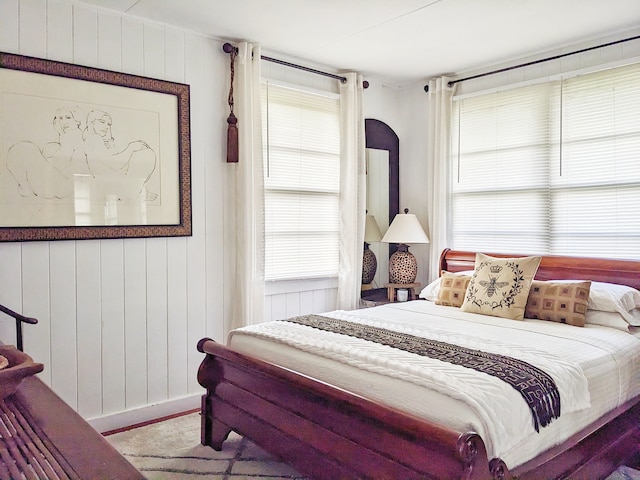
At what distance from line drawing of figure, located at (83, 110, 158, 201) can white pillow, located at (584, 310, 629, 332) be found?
2694 mm

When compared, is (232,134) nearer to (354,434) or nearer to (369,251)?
(369,251)

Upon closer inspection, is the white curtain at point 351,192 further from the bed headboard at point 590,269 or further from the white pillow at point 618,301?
the white pillow at point 618,301

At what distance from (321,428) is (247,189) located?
1.87 m

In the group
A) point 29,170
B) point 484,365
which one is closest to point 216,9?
point 29,170

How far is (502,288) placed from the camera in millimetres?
3209

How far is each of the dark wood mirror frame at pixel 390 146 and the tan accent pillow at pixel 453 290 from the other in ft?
3.79

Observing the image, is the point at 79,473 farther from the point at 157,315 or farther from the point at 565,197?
the point at 565,197

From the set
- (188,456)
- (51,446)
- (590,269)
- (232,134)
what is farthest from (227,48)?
(51,446)

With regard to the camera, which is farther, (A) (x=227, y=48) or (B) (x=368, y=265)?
(B) (x=368, y=265)

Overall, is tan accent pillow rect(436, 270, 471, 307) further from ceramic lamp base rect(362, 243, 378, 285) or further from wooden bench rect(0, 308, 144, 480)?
wooden bench rect(0, 308, 144, 480)

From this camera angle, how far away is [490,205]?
162 inches

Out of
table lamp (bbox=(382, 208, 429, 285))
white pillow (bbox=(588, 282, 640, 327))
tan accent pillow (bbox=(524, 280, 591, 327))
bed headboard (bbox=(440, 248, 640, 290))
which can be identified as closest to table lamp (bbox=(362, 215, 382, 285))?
table lamp (bbox=(382, 208, 429, 285))

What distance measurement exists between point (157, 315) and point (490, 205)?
2.61 m

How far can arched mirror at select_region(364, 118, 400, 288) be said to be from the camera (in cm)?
454
